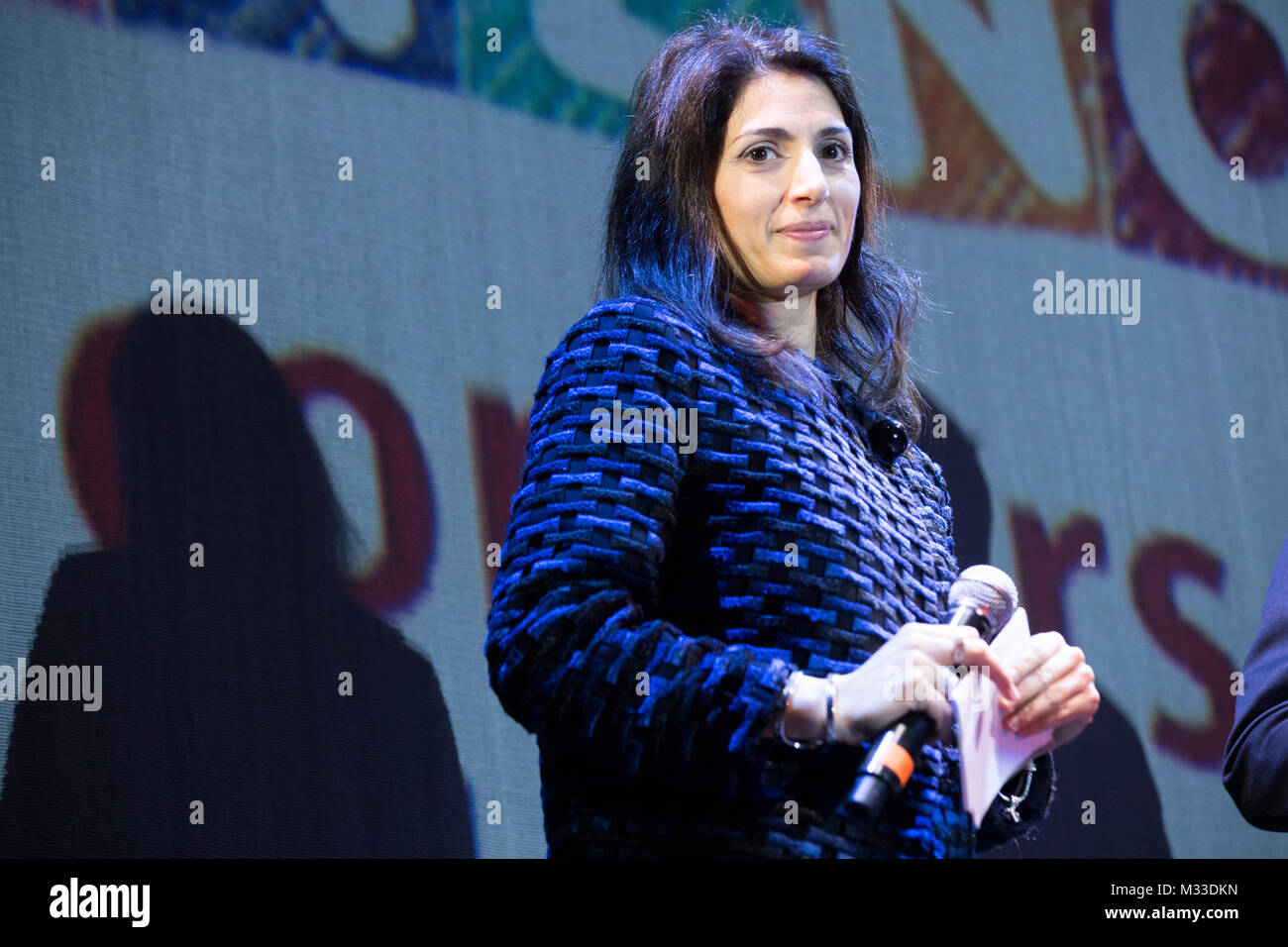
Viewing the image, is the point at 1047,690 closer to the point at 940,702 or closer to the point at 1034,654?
the point at 1034,654

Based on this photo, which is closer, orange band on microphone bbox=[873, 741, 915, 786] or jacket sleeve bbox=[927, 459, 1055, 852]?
orange band on microphone bbox=[873, 741, 915, 786]

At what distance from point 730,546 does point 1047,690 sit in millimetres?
325

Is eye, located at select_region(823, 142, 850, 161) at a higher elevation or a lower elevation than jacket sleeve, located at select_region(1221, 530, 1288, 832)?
higher

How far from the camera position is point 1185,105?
2977 mm

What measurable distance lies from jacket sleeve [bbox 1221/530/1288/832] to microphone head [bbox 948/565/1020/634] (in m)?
0.32

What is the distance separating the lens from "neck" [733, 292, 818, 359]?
4.98 feet

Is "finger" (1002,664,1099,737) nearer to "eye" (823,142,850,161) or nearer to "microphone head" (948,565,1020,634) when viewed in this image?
"microphone head" (948,565,1020,634)

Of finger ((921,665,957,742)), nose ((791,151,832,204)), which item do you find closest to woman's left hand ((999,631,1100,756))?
finger ((921,665,957,742))

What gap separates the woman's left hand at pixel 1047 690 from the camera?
4.39 feet

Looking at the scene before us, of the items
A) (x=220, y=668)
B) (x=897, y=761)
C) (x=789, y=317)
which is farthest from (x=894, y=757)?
(x=220, y=668)

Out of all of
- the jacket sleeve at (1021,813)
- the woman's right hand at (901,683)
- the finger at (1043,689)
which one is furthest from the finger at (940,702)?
the jacket sleeve at (1021,813)

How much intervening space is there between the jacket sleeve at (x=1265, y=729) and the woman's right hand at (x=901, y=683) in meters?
0.49
